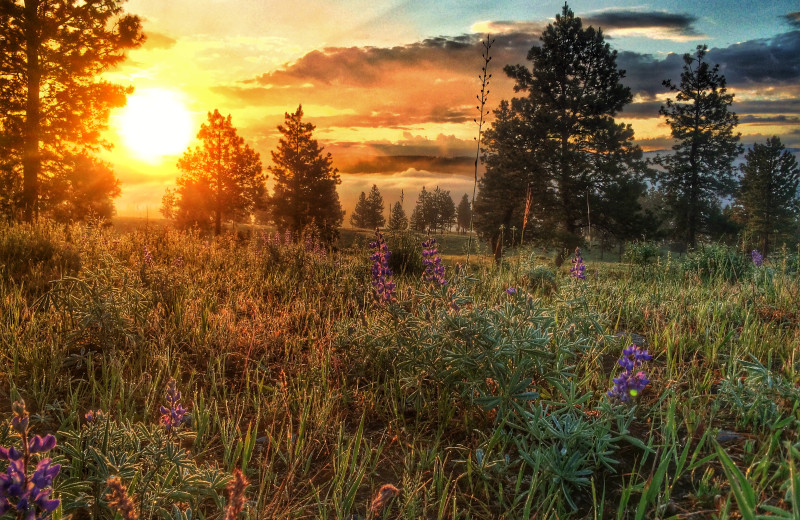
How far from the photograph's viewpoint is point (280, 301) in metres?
4.88

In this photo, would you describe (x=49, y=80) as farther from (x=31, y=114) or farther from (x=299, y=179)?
(x=299, y=179)

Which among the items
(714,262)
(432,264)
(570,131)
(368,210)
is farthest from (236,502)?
(368,210)

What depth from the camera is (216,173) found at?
36062mm

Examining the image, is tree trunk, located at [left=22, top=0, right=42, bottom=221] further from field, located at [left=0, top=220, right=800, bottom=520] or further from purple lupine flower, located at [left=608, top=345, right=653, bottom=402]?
purple lupine flower, located at [left=608, top=345, right=653, bottom=402]

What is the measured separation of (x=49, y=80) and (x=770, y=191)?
59.2m

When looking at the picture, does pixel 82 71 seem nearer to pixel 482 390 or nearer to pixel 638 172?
pixel 482 390

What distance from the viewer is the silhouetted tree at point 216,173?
36.0 meters

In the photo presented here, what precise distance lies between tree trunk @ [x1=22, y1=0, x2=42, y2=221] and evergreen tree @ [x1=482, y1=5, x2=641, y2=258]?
22144mm

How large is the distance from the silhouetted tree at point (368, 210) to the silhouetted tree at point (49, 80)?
50112 millimetres

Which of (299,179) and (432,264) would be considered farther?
(299,179)

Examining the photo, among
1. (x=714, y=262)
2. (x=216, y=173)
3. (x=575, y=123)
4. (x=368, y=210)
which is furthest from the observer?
(x=368, y=210)

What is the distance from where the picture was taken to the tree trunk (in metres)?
16.3

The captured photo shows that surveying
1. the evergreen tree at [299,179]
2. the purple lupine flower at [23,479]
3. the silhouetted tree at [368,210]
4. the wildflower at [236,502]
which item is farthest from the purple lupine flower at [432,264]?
the silhouetted tree at [368,210]

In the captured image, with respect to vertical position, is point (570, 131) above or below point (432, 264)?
above
